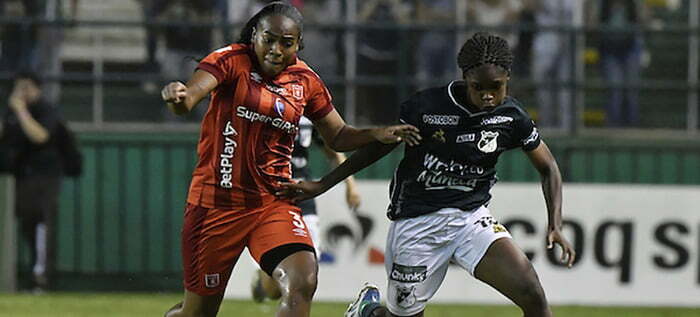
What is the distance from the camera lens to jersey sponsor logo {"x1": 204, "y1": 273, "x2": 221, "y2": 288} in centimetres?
805

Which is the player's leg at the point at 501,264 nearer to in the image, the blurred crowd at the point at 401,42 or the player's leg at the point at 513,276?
the player's leg at the point at 513,276

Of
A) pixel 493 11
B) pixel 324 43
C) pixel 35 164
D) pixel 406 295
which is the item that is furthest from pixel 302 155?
pixel 493 11

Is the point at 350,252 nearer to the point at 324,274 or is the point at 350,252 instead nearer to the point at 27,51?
the point at 324,274

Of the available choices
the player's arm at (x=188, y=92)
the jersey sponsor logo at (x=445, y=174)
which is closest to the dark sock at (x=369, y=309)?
the jersey sponsor logo at (x=445, y=174)

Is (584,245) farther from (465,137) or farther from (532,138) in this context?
(465,137)

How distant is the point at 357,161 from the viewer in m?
8.27

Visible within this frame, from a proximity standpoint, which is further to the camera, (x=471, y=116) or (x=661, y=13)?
(x=661, y=13)

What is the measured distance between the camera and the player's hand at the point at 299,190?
815 cm

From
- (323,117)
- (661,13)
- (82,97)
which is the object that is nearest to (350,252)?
(82,97)

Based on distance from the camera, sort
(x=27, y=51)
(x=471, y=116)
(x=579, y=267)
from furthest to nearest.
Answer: (x=27, y=51), (x=579, y=267), (x=471, y=116)

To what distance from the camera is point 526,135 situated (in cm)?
837

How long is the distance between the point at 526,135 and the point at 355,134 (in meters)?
0.96

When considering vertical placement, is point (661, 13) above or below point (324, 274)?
above

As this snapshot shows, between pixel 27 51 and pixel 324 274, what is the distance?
3997 mm
